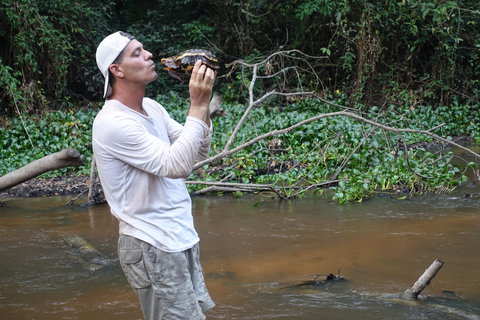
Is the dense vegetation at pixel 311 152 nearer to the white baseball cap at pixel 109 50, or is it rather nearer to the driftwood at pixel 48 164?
the driftwood at pixel 48 164

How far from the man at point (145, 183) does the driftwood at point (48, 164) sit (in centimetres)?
113

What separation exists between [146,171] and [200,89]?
Result: 36cm

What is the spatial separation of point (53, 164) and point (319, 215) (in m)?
3.55

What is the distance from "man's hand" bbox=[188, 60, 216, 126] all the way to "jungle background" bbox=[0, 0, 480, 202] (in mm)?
5170

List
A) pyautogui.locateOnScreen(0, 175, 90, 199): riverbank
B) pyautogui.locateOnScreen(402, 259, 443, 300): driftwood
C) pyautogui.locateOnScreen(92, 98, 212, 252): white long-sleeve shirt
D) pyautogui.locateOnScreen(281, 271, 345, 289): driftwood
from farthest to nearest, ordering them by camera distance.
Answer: pyautogui.locateOnScreen(0, 175, 90, 199): riverbank < pyautogui.locateOnScreen(281, 271, 345, 289): driftwood < pyautogui.locateOnScreen(402, 259, 443, 300): driftwood < pyautogui.locateOnScreen(92, 98, 212, 252): white long-sleeve shirt

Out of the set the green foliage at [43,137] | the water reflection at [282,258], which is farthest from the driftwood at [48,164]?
the green foliage at [43,137]

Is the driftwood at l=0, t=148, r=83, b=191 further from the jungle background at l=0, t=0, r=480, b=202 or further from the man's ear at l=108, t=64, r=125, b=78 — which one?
the jungle background at l=0, t=0, r=480, b=202

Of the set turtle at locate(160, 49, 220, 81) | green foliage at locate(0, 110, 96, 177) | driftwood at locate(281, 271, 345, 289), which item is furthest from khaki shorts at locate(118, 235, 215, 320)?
green foliage at locate(0, 110, 96, 177)

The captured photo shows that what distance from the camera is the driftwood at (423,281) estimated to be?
4.02 m

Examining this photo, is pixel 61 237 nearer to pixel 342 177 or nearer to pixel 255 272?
pixel 255 272

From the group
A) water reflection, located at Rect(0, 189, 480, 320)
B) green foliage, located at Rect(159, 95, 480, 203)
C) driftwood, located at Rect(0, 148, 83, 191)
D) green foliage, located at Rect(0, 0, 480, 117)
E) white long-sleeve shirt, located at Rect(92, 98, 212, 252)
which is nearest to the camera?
white long-sleeve shirt, located at Rect(92, 98, 212, 252)

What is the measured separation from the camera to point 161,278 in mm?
2584

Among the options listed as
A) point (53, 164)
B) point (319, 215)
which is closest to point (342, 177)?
point (319, 215)

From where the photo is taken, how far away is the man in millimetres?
2490
